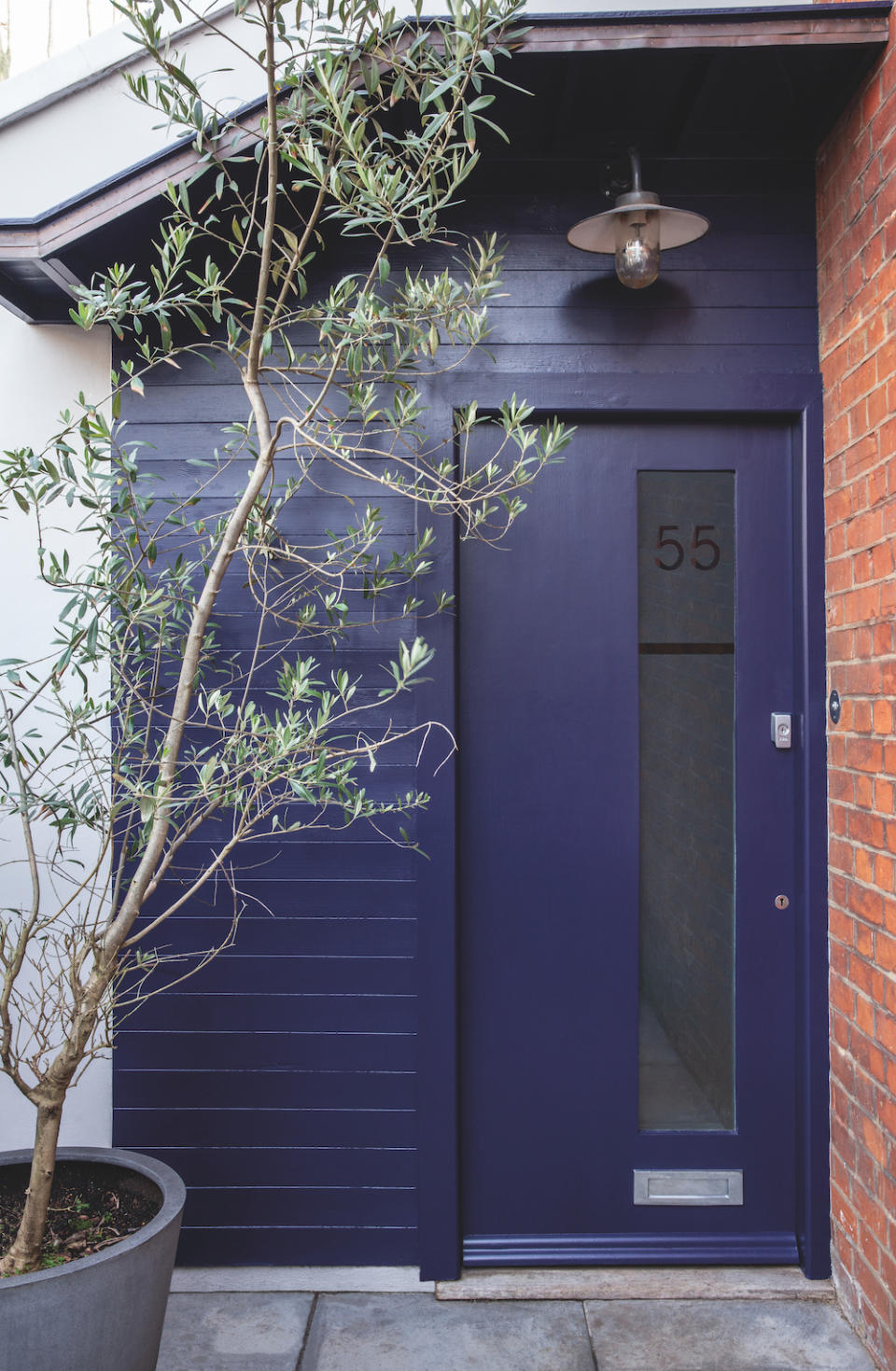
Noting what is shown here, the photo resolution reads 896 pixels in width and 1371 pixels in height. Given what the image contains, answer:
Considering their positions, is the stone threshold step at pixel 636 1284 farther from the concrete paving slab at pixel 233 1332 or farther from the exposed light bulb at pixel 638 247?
the exposed light bulb at pixel 638 247

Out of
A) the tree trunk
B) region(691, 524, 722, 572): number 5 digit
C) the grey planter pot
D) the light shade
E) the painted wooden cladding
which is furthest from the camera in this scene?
region(691, 524, 722, 572): number 5 digit

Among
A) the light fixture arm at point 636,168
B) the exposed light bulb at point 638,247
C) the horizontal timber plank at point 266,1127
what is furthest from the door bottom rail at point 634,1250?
the light fixture arm at point 636,168

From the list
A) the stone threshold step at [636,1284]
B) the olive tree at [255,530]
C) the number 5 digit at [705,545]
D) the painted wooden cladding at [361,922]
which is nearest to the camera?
the olive tree at [255,530]

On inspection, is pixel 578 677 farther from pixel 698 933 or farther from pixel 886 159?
pixel 886 159

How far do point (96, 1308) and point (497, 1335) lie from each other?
41.0 inches

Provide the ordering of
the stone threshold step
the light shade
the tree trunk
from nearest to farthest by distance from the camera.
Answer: the tree trunk
the light shade
the stone threshold step

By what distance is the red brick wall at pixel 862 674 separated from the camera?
7.39ft

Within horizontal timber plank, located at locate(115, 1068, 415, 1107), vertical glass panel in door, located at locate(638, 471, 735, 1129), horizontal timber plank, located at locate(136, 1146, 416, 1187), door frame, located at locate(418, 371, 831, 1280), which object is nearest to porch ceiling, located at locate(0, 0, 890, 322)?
door frame, located at locate(418, 371, 831, 1280)

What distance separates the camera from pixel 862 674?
241cm

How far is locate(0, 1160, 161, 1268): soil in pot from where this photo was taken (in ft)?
6.72

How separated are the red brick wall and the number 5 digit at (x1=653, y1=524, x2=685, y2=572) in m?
0.40

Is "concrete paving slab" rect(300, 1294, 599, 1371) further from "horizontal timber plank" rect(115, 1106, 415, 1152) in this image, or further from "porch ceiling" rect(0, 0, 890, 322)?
"porch ceiling" rect(0, 0, 890, 322)

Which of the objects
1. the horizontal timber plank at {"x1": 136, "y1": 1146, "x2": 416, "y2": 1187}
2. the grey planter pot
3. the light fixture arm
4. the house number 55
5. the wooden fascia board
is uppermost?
the wooden fascia board

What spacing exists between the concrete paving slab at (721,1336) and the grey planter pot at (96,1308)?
1071 millimetres
